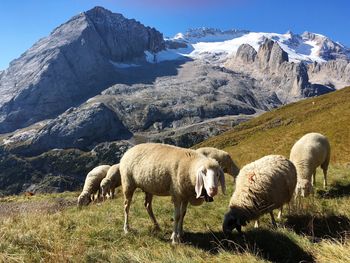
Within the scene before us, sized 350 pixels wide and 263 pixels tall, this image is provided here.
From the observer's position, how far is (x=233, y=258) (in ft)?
31.0

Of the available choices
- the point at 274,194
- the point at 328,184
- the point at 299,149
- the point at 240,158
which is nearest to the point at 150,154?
the point at 274,194

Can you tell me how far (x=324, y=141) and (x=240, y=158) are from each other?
115 ft

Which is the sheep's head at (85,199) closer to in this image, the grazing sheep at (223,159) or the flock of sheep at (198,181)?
the grazing sheep at (223,159)

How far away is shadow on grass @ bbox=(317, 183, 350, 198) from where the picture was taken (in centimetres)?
1845

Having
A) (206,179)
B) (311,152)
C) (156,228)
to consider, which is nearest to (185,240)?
(156,228)

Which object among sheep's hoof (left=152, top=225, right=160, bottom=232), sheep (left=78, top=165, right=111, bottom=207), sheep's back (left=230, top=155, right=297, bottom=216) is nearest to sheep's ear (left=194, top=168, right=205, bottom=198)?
sheep's back (left=230, top=155, right=297, bottom=216)

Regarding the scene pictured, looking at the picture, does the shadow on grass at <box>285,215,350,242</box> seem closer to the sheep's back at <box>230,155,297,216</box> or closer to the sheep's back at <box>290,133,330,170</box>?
the sheep's back at <box>230,155,297,216</box>

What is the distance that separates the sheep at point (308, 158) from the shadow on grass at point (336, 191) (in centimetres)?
65

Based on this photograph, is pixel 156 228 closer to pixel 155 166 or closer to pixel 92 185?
pixel 155 166

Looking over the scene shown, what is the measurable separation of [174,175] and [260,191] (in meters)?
2.92

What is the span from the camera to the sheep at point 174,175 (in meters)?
12.1

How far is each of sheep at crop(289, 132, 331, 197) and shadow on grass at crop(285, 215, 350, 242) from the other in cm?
399

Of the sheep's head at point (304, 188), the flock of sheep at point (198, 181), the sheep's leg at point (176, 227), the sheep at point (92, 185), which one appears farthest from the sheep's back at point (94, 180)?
the sheep's leg at point (176, 227)

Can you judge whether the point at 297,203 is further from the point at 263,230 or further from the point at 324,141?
the point at 324,141
